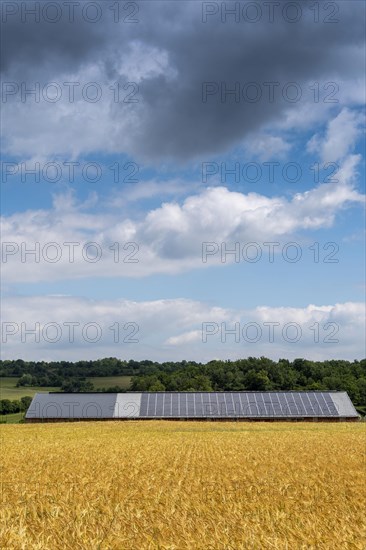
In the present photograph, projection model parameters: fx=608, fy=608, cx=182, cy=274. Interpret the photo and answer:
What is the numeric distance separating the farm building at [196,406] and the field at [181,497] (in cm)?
4698

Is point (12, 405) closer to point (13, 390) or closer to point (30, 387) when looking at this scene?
point (13, 390)

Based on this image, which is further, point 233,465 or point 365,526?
point 233,465

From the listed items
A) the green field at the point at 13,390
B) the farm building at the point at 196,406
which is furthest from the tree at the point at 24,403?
the farm building at the point at 196,406

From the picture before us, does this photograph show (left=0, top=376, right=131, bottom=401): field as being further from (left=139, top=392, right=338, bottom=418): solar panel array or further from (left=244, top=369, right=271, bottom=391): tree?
(left=139, top=392, right=338, bottom=418): solar panel array

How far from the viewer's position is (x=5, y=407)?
14050cm

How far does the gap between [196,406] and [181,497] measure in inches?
2744

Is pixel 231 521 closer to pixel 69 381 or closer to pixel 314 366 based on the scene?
pixel 314 366

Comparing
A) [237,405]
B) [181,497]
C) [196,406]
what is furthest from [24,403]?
[181,497]

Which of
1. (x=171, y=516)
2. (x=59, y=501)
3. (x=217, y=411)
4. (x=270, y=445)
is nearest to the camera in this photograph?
(x=171, y=516)

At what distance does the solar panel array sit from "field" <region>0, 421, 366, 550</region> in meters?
47.1

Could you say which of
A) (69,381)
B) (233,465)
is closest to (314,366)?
(69,381)

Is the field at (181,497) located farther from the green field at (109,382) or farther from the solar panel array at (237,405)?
the green field at (109,382)

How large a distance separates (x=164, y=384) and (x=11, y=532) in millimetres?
131786

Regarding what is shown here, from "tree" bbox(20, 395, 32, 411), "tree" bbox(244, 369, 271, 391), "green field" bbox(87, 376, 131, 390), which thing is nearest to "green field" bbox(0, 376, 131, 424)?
"green field" bbox(87, 376, 131, 390)
